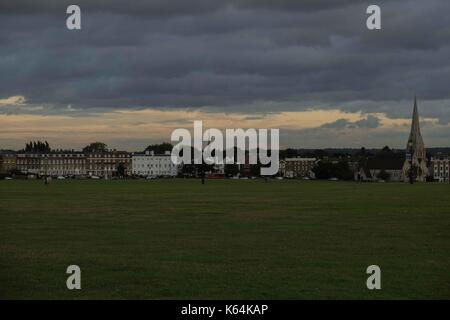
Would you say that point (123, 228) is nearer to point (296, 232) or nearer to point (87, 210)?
point (296, 232)

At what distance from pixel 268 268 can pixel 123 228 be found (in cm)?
1105

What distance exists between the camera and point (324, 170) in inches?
6939

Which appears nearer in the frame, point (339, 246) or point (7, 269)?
point (7, 269)

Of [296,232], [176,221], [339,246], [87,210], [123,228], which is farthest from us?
[87,210]

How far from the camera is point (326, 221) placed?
30.8 meters

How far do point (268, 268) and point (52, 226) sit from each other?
42.4ft

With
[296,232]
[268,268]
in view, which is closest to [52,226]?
[296,232]
